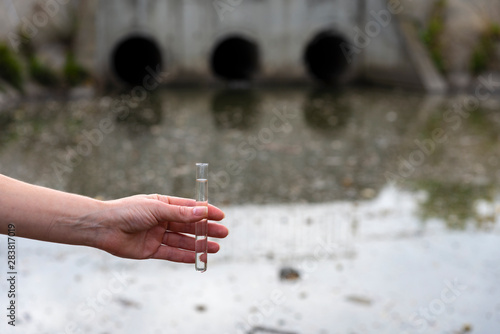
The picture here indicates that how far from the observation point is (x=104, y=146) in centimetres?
925

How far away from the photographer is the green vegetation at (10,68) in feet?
45.1

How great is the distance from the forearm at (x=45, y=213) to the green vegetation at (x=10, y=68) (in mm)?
→ 12299

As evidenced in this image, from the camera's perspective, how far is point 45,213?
8.16ft

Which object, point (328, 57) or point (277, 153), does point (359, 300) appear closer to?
point (277, 153)

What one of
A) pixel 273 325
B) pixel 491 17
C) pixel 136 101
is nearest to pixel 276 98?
pixel 136 101

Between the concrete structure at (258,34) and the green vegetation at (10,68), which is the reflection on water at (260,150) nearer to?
the green vegetation at (10,68)

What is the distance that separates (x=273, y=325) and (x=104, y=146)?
6.02 metres

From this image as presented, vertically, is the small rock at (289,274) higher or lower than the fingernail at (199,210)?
lower

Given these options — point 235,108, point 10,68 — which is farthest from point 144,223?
point 10,68

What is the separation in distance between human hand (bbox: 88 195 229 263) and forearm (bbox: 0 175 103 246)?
0.05 meters

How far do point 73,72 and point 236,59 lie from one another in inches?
332

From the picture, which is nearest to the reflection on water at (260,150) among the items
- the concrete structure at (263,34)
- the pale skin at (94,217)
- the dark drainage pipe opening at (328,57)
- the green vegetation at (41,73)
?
the green vegetation at (41,73)

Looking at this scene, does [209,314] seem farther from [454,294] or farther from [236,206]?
[236,206]

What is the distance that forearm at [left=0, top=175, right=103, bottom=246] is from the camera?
7.95 ft
